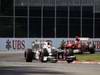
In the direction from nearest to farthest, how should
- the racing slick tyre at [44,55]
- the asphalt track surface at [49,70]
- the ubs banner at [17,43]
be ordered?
the asphalt track surface at [49,70], the racing slick tyre at [44,55], the ubs banner at [17,43]

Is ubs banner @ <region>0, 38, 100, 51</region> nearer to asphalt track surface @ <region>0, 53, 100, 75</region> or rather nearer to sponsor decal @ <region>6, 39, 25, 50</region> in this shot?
sponsor decal @ <region>6, 39, 25, 50</region>

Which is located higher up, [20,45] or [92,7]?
[92,7]

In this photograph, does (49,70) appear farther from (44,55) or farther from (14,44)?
(14,44)

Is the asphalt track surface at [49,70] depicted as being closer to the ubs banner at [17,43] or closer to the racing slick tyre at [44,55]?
the racing slick tyre at [44,55]

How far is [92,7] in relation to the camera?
160 ft

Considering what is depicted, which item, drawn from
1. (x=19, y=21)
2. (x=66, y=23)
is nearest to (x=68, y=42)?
(x=66, y=23)

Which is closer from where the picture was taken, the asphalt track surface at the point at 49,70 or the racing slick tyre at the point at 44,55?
the asphalt track surface at the point at 49,70

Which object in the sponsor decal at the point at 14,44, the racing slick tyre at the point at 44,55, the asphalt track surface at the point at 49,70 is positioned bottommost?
the sponsor decal at the point at 14,44

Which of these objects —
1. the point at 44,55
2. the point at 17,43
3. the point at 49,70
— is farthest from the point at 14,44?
the point at 49,70

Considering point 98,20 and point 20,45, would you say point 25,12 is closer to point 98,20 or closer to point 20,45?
point 20,45

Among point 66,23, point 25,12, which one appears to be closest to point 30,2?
point 25,12

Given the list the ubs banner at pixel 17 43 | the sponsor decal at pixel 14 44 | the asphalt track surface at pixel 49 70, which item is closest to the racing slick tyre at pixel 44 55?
the asphalt track surface at pixel 49 70

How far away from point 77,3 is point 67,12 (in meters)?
1.42

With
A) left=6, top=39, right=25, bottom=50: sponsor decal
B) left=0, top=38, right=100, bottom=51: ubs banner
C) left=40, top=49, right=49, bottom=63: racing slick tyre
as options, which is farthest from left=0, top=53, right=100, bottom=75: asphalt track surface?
left=6, top=39, right=25, bottom=50: sponsor decal
